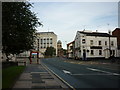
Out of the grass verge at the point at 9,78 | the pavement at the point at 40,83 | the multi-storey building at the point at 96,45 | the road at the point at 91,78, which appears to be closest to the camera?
the grass verge at the point at 9,78

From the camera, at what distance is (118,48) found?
74.0 metres

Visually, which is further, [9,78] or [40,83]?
[9,78]

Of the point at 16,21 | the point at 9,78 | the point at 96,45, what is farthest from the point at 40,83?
the point at 96,45

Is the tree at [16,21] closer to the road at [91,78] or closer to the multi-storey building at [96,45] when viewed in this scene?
the road at [91,78]

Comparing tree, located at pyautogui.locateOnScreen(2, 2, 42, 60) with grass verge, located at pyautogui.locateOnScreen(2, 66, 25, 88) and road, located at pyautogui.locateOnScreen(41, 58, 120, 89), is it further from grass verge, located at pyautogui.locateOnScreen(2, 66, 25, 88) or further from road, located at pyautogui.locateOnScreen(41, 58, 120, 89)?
road, located at pyautogui.locateOnScreen(41, 58, 120, 89)

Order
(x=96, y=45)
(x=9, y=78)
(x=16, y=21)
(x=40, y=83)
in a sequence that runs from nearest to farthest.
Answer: (x=16, y=21), (x=40, y=83), (x=9, y=78), (x=96, y=45)

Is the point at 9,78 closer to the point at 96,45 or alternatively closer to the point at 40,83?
the point at 40,83

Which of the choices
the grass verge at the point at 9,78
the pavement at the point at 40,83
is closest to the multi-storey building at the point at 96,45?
the grass verge at the point at 9,78

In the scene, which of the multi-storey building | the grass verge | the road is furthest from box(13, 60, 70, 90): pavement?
the multi-storey building

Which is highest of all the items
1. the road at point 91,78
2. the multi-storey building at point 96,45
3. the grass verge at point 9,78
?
the multi-storey building at point 96,45

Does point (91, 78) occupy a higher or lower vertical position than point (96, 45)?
lower

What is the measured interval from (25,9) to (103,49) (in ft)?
197

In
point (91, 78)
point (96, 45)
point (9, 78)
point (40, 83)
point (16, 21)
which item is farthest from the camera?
point (96, 45)

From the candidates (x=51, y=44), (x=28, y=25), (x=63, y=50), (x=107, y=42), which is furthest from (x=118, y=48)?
(x=63, y=50)
